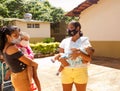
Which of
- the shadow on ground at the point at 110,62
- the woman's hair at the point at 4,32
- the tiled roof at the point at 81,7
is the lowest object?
the shadow on ground at the point at 110,62

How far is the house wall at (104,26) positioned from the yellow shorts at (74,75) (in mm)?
9105

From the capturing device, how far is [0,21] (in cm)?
2339

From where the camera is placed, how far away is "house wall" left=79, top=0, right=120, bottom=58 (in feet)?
39.1

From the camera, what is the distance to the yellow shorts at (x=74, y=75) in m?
3.17

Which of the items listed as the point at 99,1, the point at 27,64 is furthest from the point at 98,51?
the point at 27,64

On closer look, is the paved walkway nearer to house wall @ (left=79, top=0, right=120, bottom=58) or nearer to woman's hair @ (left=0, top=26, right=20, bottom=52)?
woman's hair @ (left=0, top=26, right=20, bottom=52)

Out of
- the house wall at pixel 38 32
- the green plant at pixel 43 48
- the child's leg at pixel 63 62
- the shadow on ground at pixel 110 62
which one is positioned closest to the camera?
the child's leg at pixel 63 62

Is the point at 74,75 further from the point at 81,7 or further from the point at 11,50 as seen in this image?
the point at 81,7

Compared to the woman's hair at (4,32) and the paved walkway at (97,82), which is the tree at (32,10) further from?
the woman's hair at (4,32)

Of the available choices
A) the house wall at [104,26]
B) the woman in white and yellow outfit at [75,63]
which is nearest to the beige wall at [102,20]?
the house wall at [104,26]

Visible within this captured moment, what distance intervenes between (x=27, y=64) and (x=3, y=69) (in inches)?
56.5

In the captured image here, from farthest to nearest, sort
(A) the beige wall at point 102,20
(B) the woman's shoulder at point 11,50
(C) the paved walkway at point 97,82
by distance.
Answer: (A) the beige wall at point 102,20
(C) the paved walkway at point 97,82
(B) the woman's shoulder at point 11,50

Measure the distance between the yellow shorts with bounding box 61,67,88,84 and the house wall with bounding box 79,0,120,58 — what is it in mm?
9105

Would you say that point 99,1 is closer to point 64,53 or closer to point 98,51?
point 98,51
